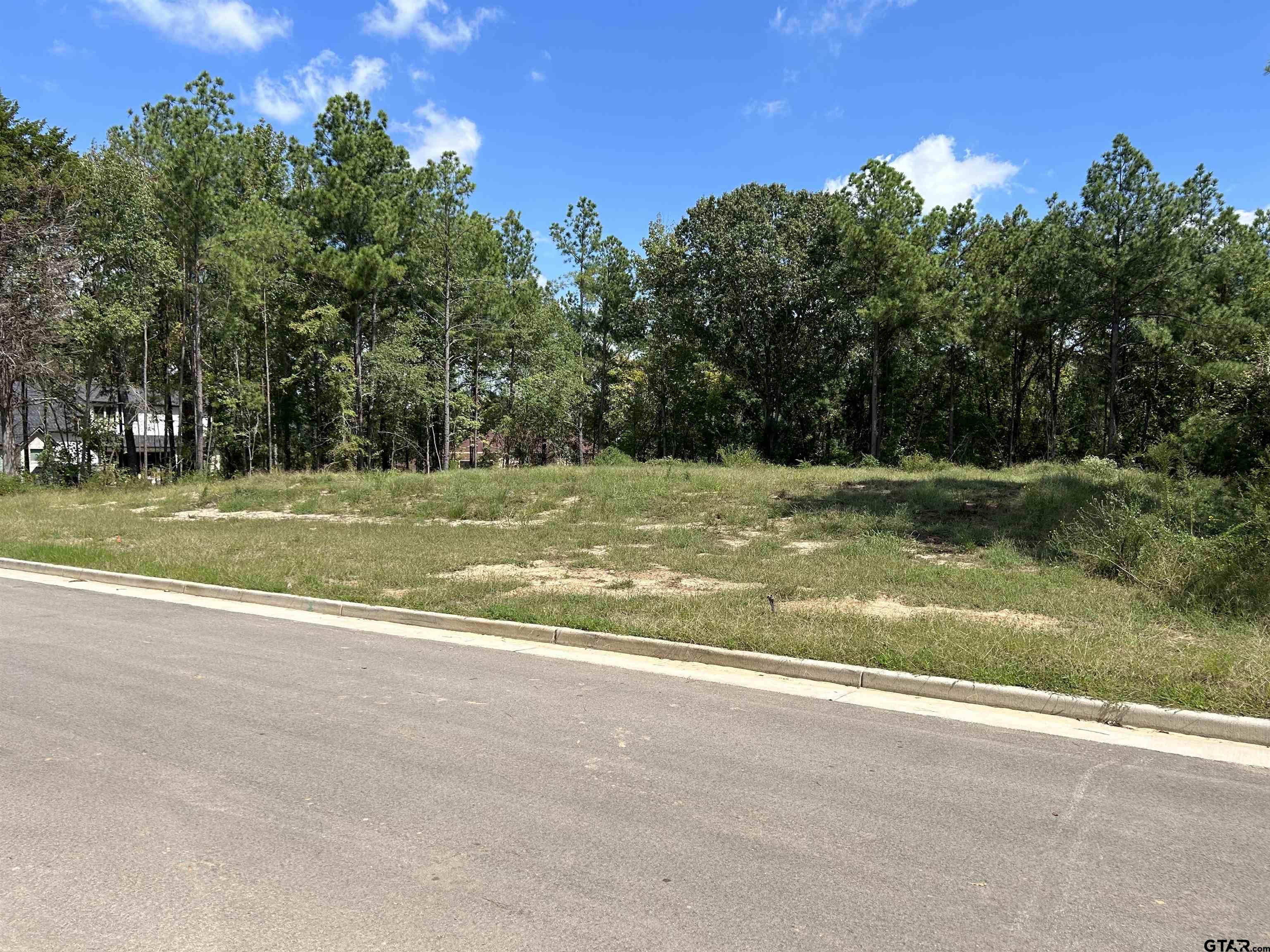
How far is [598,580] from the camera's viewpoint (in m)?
10.9

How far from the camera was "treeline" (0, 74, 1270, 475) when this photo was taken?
30.1 metres

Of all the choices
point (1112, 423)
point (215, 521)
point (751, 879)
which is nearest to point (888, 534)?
point (751, 879)

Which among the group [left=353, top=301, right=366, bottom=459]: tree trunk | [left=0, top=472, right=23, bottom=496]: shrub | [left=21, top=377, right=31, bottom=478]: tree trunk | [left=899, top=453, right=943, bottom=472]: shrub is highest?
[left=353, top=301, right=366, bottom=459]: tree trunk

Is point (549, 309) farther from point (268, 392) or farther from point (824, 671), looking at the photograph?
point (824, 671)

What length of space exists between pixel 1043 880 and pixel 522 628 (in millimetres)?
5765

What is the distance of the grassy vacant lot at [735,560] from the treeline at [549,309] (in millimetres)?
10966

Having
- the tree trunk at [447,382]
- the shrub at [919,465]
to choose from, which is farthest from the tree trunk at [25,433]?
the shrub at [919,465]

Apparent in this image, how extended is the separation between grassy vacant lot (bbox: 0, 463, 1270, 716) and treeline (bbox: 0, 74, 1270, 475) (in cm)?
1097

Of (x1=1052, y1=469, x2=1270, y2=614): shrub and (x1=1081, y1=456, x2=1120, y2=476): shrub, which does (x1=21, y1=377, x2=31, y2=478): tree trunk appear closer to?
(x1=1052, y1=469, x2=1270, y2=614): shrub

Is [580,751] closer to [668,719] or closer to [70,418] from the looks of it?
[668,719]

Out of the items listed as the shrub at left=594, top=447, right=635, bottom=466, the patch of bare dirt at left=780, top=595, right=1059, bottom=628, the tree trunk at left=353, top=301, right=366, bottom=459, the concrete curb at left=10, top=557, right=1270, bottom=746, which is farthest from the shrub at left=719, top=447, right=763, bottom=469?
the concrete curb at left=10, top=557, right=1270, bottom=746

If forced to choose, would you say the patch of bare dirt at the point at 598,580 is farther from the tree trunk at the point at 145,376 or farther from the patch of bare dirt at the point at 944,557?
the tree trunk at the point at 145,376

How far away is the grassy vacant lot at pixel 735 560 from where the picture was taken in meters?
6.64

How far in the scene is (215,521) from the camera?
19156mm
